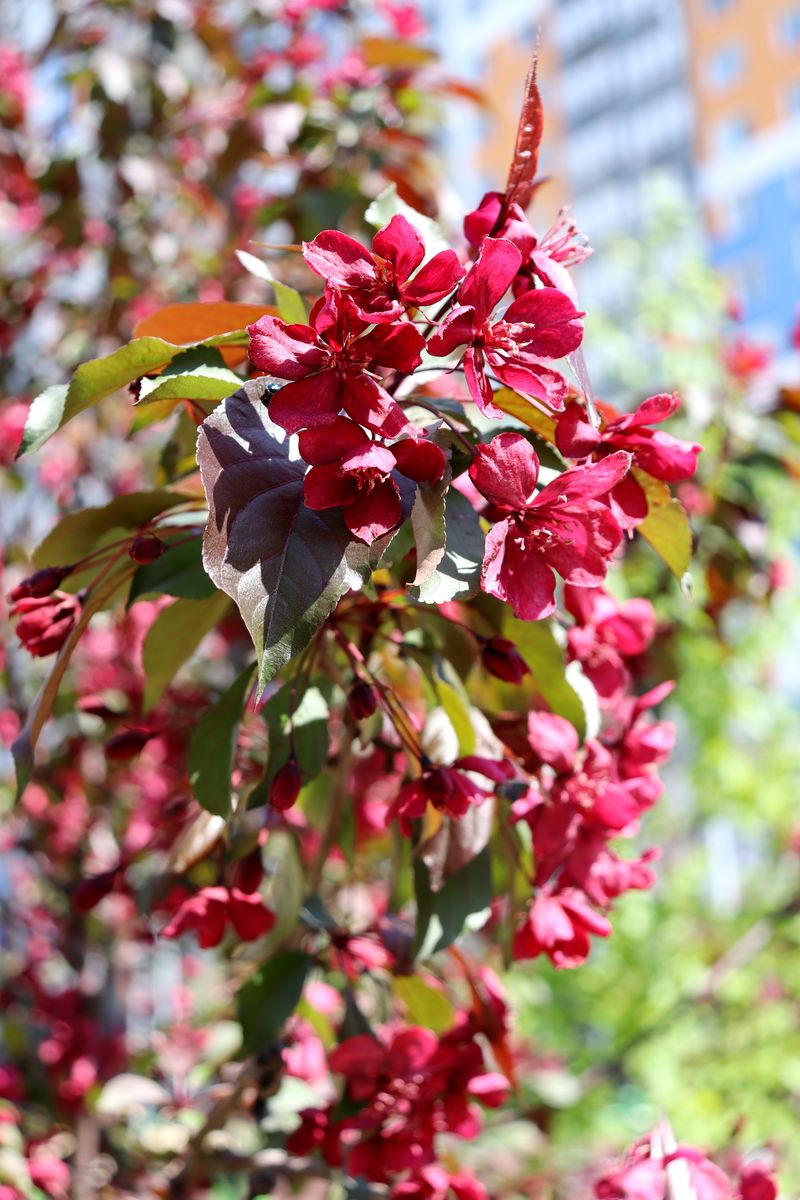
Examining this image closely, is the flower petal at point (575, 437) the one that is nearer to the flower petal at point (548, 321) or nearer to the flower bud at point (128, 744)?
the flower petal at point (548, 321)

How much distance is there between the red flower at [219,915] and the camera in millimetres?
1102

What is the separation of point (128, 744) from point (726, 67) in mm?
35076

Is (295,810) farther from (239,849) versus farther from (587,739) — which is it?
A: (587,739)

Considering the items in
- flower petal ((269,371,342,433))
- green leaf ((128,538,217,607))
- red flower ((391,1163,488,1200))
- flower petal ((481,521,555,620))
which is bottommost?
red flower ((391,1163,488,1200))

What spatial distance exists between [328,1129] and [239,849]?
0.98 ft

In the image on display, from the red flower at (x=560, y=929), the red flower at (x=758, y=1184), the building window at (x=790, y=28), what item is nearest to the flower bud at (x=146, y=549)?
the red flower at (x=560, y=929)

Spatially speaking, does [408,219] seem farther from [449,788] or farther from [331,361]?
[449,788]

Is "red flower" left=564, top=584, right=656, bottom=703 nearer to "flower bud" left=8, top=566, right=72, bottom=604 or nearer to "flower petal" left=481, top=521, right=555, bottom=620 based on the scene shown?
"flower petal" left=481, top=521, right=555, bottom=620

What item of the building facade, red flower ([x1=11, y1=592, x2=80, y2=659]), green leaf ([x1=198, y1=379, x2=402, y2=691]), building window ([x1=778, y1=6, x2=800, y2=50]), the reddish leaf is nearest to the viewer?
green leaf ([x1=198, y1=379, x2=402, y2=691])

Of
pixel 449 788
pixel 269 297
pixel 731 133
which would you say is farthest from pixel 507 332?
pixel 731 133

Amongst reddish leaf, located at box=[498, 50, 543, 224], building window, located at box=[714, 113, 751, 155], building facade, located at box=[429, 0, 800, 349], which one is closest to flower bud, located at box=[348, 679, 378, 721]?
reddish leaf, located at box=[498, 50, 543, 224]

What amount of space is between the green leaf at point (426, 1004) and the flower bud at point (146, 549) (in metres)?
0.58

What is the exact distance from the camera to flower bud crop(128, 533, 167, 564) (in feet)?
3.06

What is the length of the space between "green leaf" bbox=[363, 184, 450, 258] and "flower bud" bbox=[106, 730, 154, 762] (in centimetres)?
55
